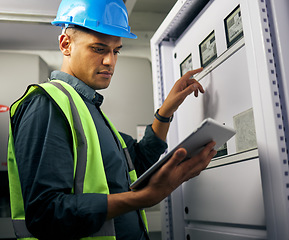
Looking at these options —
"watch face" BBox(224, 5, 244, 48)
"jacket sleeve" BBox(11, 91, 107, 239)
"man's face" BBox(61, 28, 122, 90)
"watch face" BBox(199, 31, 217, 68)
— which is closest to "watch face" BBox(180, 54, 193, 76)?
"watch face" BBox(199, 31, 217, 68)

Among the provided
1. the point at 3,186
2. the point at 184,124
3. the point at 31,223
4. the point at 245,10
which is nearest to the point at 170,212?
the point at 184,124

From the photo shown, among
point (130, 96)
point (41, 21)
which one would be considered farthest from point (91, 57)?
point (130, 96)

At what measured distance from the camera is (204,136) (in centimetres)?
90

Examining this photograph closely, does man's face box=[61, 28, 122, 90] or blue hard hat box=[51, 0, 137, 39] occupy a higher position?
blue hard hat box=[51, 0, 137, 39]

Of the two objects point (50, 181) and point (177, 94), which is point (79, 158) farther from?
point (177, 94)

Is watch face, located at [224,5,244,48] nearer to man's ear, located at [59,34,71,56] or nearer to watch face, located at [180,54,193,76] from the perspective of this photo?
watch face, located at [180,54,193,76]

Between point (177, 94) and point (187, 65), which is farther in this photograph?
point (187, 65)

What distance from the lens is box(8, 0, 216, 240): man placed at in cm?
92

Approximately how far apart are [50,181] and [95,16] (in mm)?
743

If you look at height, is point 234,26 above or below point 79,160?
above

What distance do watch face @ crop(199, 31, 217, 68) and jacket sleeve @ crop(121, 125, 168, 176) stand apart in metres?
0.43

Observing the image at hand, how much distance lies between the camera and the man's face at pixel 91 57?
1.32 metres

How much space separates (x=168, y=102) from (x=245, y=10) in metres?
0.57

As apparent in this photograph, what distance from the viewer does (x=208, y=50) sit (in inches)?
60.8
